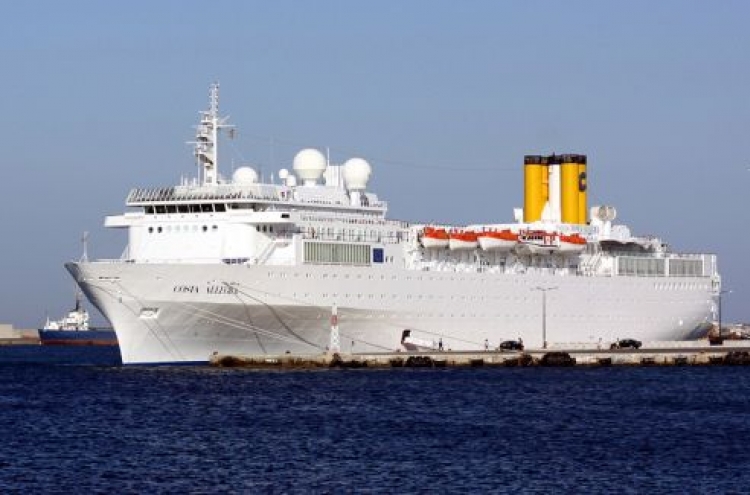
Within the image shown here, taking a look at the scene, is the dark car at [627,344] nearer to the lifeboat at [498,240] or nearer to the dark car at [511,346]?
the dark car at [511,346]

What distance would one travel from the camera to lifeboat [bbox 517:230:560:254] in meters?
88.9

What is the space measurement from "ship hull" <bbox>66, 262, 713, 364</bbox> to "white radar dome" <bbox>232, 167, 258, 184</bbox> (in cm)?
789

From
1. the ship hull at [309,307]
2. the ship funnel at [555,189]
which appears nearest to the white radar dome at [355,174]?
the ship hull at [309,307]

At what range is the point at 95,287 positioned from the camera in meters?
71.5

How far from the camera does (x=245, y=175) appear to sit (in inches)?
3155

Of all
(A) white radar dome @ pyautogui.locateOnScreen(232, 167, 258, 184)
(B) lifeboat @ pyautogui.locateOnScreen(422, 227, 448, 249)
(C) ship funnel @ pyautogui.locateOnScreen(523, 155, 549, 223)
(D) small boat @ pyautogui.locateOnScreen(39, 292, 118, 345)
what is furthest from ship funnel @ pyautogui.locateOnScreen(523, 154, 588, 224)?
(D) small boat @ pyautogui.locateOnScreen(39, 292, 118, 345)

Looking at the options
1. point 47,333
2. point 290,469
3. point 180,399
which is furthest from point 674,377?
point 47,333

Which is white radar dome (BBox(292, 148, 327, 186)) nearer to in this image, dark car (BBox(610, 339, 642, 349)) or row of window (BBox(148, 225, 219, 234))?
row of window (BBox(148, 225, 219, 234))

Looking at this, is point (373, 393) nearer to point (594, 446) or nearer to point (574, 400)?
point (574, 400)

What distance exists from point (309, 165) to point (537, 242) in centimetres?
1576

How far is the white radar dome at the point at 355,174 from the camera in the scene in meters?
81.9

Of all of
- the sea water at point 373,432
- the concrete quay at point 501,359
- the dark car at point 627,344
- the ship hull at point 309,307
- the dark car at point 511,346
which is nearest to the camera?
the sea water at point 373,432

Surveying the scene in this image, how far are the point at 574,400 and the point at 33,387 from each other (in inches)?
989

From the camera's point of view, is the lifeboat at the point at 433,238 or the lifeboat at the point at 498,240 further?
the lifeboat at the point at 498,240
